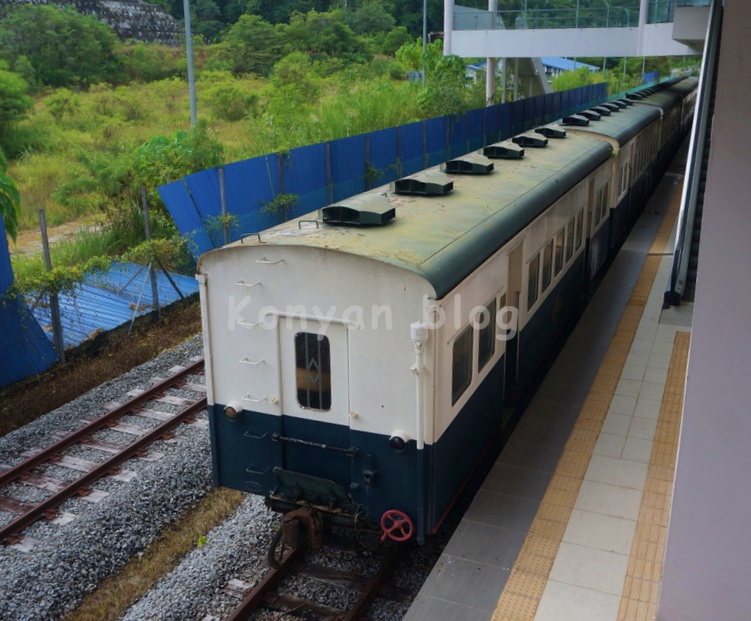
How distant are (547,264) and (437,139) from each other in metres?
13.5

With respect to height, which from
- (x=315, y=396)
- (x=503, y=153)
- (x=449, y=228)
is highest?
(x=503, y=153)

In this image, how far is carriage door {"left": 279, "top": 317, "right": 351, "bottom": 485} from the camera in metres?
6.09

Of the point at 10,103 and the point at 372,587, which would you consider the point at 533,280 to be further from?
the point at 10,103

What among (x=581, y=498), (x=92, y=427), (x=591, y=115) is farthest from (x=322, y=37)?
(x=581, y=498)

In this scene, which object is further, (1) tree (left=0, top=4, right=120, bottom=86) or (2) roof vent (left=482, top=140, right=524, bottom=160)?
(1) tree (left=0, top=4, right=120, bottom=86)

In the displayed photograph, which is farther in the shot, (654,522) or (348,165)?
(348,165)

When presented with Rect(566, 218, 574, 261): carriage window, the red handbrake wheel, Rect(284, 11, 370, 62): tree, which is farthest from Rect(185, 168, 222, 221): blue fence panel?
Rect(284, 11, 370, 62): tree

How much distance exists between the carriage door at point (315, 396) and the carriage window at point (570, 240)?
5.08 metres

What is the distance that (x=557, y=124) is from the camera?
14414 mm

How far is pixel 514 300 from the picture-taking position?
795cm

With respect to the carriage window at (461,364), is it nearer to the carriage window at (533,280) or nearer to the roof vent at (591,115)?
the carriage window at (533,280)

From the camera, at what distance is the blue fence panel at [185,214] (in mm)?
13680

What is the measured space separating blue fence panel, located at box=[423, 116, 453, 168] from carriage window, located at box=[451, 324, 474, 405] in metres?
15.5

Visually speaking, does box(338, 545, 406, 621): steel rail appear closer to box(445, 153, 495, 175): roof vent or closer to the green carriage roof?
the green carriage roof
